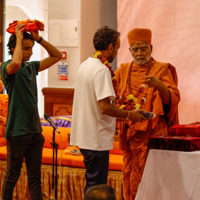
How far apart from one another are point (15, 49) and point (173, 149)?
1241mm

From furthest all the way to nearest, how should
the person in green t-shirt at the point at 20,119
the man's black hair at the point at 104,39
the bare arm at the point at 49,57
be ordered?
the bare arm at the point at 49,57
the person in green t-shirt at the point at 20,119
the man's black hair at the point at 104,39

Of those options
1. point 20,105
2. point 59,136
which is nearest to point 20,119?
point 20,105

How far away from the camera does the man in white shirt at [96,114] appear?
2.36 m

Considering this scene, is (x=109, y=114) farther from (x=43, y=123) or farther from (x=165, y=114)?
(x=43, y=123)

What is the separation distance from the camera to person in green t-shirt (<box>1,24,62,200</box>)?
2.60 meters

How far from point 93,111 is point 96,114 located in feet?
0.09

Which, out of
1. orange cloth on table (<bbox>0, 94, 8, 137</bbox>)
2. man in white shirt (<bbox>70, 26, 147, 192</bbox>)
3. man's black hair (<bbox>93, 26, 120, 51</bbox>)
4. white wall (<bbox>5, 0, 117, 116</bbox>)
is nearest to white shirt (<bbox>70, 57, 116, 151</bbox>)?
man in white shirt (<bbox>70, 26, 147, 192</bbox>)

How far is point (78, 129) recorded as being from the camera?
2.47 meters

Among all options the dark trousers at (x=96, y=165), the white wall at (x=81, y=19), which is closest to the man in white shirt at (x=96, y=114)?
the dark trousers at (x=96, y=165)

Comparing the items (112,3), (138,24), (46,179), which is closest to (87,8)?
(112,3)

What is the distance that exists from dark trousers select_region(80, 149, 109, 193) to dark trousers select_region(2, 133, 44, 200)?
42 cm

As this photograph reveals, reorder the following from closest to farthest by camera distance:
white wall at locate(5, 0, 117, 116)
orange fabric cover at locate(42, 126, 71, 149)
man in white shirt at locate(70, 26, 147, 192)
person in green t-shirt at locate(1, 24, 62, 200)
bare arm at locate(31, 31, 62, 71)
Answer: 1. man in white shirt at locate(70, 26, 147, 192)
2. person in green t-shirt at locate(1, 24, 62, 200)
3. bare arm at locate(31, 31, 62, 71)
4. orange fabric cover at locate(42, 126, 71, 149)
5. white wall at locate(5, 0, 117, 116)

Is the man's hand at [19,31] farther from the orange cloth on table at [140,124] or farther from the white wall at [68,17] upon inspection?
the white wall at [68,17]

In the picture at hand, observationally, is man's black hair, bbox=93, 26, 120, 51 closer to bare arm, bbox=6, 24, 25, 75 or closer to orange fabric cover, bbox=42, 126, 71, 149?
bare arm, bbox=6, 24, 25, 75
